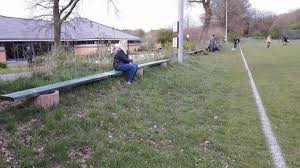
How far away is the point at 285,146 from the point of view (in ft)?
22.1

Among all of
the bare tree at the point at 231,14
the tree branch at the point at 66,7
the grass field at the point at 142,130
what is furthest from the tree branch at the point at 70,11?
the bare tree at the point at 231,14

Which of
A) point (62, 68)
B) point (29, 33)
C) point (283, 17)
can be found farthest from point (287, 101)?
point (283, 17)

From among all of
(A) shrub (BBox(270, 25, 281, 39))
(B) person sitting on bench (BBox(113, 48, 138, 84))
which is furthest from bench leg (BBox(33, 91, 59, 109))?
(A) shrub (BBox(270, 25, 281, 39))

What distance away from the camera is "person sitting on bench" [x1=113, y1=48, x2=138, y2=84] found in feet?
37.0

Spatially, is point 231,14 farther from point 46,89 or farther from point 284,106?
point 46,89

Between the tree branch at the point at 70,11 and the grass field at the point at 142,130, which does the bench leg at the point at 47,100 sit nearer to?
the grass field at the point at 142,130

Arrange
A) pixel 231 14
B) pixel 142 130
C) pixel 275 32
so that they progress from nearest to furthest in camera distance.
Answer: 1. pixel 142 130
2. pixel 231 14
3. pixel 275 32

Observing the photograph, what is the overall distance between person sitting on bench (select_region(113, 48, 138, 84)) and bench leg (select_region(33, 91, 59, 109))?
385 centimetres

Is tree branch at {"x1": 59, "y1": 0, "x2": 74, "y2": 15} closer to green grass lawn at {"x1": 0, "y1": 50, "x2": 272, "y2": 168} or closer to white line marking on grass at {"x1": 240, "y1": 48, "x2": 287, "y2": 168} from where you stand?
green grass lawn at {"x1": 0, "y1": 50, "x2": 272, "y2": 168}

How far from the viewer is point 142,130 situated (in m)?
6.99

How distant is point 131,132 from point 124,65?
15.6ft

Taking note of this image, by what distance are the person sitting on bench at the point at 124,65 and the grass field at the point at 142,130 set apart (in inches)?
19.1

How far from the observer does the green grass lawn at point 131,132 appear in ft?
18.5

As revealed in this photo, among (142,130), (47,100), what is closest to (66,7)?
(47,100)
